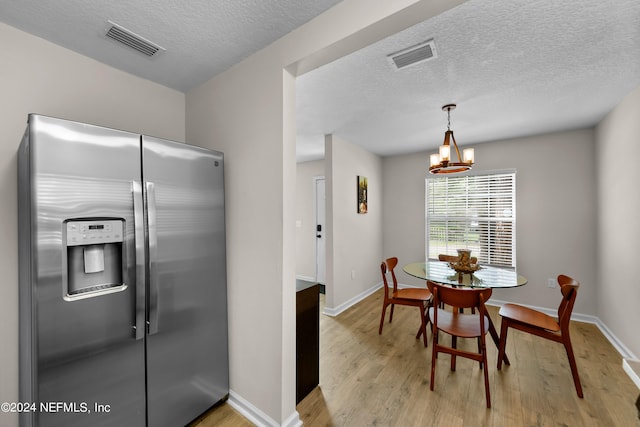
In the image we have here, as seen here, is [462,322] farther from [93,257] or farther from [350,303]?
[93,257]

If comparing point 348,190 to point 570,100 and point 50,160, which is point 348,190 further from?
point 50,160

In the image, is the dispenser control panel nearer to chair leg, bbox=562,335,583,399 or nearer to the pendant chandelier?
the pendant chandelier

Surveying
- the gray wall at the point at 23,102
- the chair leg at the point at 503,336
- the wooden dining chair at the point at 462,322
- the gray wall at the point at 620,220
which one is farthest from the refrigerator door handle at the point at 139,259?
the gray wall at the point at 620,220

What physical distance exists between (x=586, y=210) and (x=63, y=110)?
547 cm

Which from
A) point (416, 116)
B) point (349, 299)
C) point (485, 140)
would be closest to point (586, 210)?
point (485, 140)

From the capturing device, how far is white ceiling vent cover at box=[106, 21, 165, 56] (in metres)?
1.54

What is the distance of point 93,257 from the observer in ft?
4.44

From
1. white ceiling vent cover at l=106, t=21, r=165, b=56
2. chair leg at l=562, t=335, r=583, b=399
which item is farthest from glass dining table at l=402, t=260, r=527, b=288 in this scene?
white ceiling vent cover at l=106, t=21, r=165, b=56

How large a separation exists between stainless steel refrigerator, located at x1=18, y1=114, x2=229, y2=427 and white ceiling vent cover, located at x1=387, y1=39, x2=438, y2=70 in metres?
1.46

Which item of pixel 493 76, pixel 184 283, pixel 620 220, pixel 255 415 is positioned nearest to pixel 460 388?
pixel 255 415

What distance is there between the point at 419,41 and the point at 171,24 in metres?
1.50

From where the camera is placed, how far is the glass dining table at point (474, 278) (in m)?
2.42

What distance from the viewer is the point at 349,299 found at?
4043 mm

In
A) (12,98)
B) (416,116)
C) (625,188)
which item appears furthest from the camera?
(416,116)
